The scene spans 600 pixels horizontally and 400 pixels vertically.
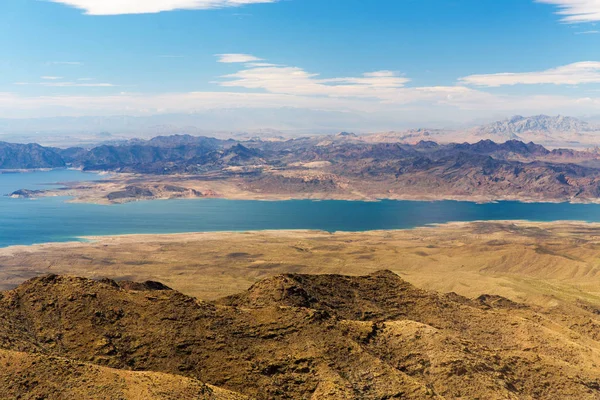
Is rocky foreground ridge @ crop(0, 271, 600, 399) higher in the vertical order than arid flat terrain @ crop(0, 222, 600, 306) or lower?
higher

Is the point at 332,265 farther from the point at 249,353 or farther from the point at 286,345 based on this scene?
the point at 249,353

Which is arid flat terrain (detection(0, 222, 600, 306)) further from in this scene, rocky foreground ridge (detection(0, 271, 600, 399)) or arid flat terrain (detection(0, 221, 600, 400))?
rocky foreground ridge (detection(0, 271, 600, 399))

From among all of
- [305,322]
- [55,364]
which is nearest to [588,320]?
[305,322]

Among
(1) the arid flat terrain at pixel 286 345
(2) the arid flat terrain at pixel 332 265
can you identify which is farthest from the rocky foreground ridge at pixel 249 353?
(2) the arid flat terrain at pixel 332 265

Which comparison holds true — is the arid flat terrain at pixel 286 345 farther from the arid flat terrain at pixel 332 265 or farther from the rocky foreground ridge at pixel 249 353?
the arid flat terrain at pixel 332 265

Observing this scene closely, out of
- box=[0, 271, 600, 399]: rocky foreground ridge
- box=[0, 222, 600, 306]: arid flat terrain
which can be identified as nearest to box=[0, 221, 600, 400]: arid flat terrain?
box=[0, 271, 600, 399]: rocky foreground ridge

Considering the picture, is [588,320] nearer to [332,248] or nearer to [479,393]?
[479,393]

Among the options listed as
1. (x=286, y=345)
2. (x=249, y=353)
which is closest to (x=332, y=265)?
(x=286, y=345)

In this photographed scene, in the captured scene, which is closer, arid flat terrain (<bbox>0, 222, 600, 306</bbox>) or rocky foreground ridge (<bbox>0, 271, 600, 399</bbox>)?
rocky foreground ridge (<bbox>0, 271, 600, 399</bbox>)
